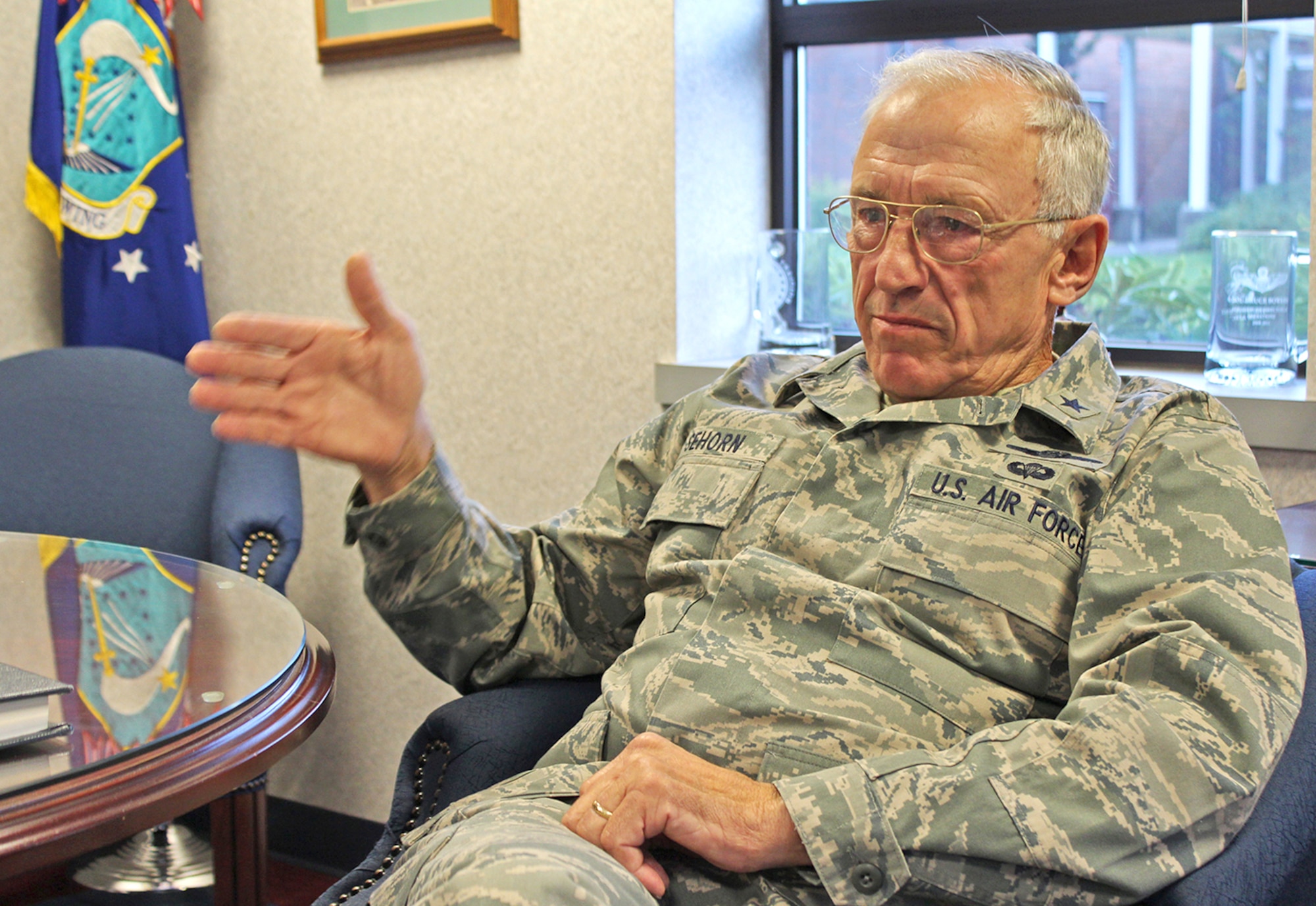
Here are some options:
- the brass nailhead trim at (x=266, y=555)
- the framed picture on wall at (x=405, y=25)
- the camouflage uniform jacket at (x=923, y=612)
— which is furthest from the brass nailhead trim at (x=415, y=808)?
the framed picture on wall at (x=405, y=25)

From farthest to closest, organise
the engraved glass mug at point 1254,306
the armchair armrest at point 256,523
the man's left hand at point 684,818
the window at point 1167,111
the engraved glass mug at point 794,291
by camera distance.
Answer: the engraved glass mug at point 794,291
the armchair armrest at point 256,523
the window at point 1167,111
the engraved glass mug at point 1254,306
the man's left hand at point 684,818

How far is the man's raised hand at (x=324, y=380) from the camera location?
119 centimetres

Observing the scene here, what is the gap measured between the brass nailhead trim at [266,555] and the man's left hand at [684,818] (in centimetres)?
117

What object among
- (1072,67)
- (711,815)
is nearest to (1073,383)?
(711,815)

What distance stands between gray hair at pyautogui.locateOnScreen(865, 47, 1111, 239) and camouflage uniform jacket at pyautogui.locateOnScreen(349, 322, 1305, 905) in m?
0.17

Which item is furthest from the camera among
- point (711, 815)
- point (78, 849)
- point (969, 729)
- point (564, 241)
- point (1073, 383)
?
point (564, 241)

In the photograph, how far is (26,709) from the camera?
0.92m

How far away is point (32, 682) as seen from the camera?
3.16 ft

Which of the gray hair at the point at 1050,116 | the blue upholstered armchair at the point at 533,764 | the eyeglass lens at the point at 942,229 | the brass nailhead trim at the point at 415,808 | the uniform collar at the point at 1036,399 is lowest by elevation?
the brass nailhead trim at the point at 415,808

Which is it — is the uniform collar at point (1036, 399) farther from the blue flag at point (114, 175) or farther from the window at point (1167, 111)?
the blue flag at point (114, 175)

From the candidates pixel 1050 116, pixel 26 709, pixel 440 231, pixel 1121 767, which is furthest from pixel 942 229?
pixel 440 231

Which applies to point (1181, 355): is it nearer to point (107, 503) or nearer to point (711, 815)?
point (711, 815)

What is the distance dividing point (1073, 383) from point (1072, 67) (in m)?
0.96

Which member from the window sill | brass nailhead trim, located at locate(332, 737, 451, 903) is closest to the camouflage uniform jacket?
brass nailhead trim, located at locate(332, 737, 451, 903)
